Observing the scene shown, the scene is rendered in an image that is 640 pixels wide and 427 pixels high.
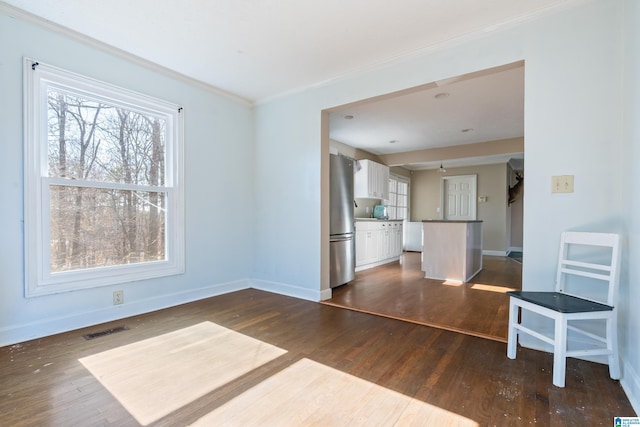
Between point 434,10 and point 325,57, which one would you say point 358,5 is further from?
point 325,57

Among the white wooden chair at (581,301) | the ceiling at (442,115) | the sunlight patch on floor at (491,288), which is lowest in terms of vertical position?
the sunlight patch on floor at (491,288)

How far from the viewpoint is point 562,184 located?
2135 millimetres

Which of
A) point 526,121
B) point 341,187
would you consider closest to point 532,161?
point 526,121

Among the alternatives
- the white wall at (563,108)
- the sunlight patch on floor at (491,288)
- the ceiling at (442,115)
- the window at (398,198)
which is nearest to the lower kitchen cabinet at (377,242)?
the window at (398,198)

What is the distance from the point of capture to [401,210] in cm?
876

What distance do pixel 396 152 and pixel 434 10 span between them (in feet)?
16.1

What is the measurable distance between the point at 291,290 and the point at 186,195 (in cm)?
172

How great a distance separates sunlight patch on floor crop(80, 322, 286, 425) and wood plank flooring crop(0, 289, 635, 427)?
3 cm

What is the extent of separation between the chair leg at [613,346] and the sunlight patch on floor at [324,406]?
109 centimetres

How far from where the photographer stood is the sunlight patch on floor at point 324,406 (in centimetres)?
144

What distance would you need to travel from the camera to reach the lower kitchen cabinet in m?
5.54

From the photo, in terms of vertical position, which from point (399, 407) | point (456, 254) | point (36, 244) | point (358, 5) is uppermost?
point (358, 5)

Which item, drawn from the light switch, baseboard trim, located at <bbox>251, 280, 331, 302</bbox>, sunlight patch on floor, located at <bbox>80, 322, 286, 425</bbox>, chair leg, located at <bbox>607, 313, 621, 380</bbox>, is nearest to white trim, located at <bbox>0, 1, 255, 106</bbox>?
baseboard trim, located at <bbox>251, 280, 331, 302</bbox>

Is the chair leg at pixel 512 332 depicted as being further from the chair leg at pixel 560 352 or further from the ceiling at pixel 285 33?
the ceiling at pixel 285 33
